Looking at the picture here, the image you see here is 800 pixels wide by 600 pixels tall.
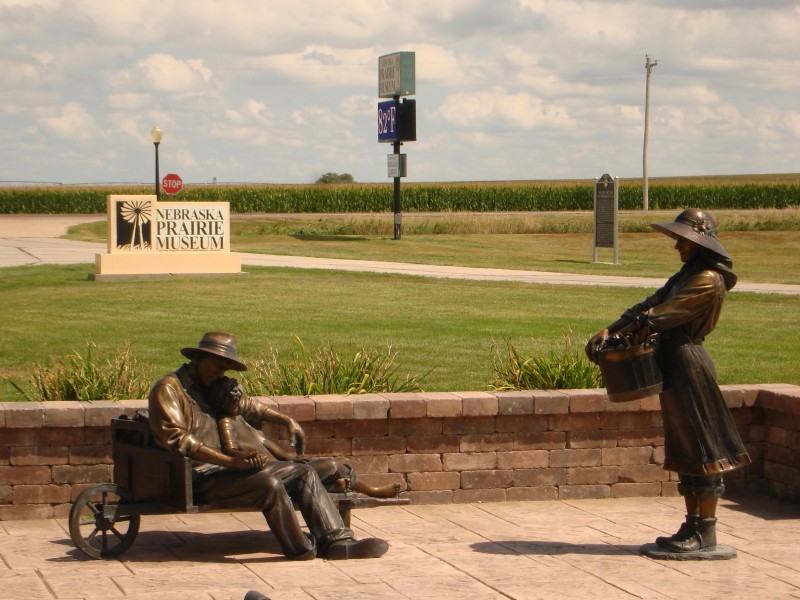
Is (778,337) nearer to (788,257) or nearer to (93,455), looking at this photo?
(93,455)

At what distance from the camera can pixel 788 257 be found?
1549 inches

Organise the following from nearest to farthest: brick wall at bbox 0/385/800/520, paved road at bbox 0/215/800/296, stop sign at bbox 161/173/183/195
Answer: brick wall at bbox 0/385/800/520 < paved road at bbox 0/215/800/296 < stop sign at bbox 161/173/183/195

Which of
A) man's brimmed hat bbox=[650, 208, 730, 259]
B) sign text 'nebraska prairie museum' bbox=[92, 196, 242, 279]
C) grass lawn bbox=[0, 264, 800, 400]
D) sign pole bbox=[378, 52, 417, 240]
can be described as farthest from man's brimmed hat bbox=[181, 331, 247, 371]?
sign pole bbox=[378, 52, 417, 240]

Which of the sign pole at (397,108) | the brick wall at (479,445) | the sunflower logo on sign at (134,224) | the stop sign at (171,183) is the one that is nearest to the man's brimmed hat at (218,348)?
the brick wall at (479,445)

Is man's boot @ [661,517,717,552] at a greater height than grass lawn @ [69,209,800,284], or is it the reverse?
grass lawn @ [69,209,800,284]

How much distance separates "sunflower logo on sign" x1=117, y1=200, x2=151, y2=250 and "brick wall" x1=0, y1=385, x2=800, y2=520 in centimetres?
1661

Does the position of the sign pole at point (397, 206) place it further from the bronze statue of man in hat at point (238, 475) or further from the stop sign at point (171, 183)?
the bronze statue of man in hat at point (238, 475)

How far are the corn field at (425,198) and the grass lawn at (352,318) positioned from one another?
52403mm

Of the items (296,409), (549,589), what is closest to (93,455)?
(296,409)

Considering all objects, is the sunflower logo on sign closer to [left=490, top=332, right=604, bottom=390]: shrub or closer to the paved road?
the paved road

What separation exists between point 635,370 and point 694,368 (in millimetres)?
357

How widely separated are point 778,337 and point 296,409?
905 centimetres

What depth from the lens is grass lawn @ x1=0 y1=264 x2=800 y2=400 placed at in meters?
13.1

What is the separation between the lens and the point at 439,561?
6.90 metres
